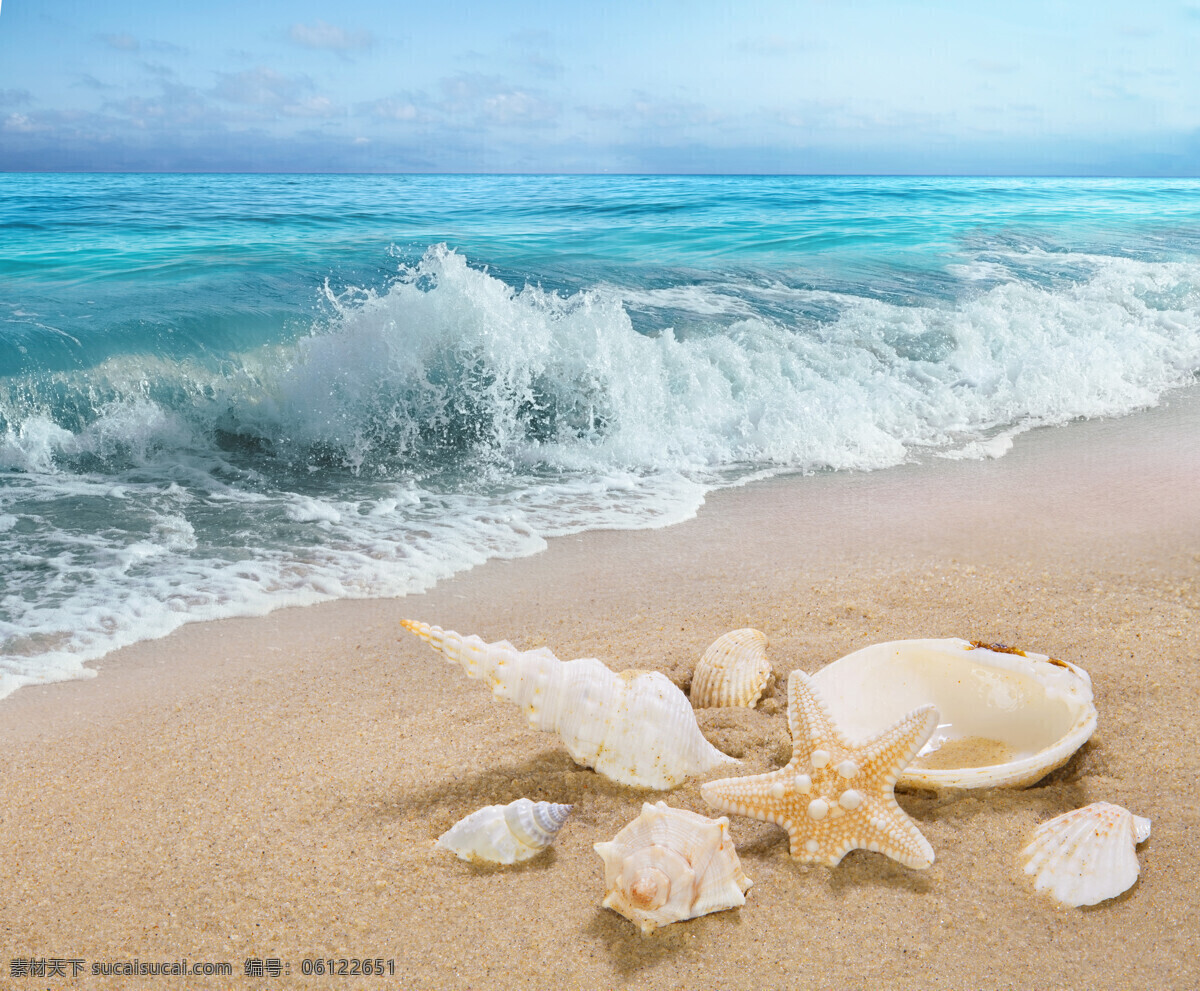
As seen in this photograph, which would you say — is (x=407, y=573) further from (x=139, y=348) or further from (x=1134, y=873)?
(x=139, y=348)

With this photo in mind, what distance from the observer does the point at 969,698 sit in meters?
2.64

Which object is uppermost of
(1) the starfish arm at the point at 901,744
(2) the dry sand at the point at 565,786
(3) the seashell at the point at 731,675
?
(1) the starfish arm at the point at 901,744

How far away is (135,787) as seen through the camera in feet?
8.77

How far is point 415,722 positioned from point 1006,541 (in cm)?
310

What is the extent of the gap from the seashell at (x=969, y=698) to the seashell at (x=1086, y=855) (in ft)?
0.80

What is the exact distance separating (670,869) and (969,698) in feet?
4.13

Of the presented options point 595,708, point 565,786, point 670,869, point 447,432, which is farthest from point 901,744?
point 447,432

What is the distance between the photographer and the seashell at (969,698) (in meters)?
2.52

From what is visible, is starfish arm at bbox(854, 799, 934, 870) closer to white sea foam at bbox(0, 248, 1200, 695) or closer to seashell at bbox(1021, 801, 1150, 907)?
seashell at bbox(1021, 801, 1150, 907)

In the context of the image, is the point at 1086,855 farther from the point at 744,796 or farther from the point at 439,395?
the point at 439,395

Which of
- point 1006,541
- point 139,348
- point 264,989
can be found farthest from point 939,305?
point 264,989

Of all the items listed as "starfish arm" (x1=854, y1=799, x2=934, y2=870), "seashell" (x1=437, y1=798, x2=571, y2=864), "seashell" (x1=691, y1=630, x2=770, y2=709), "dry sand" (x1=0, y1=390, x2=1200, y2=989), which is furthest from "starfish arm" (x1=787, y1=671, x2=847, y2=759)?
"seashell" (x1=437, y1=798, x2=571, y2=864)

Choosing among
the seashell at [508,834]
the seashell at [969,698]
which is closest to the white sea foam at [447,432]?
the seashell at [508,834]

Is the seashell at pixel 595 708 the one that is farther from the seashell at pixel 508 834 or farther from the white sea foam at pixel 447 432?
the white sea foam at pixel 447 432
